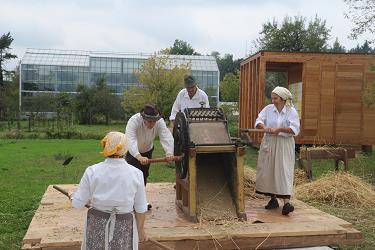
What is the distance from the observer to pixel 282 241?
479 centimetres

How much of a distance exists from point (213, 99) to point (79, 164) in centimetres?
2788

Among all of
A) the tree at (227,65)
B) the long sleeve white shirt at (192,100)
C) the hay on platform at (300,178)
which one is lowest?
the hay on platform at (300,178)

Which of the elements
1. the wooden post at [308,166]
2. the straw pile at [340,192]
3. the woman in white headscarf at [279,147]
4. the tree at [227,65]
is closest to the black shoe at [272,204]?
the woman in white headscarf at [279,147]

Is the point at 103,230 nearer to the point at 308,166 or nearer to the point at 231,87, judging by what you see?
the point at 308,166

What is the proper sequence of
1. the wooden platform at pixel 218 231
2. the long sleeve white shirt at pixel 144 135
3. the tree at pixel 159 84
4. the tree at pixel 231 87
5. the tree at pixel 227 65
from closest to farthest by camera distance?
the wooden platform at pixel 218 231 → the long sleeve white shirt at pixel 144 135 → the tree at pixel 159 84 → the tree at pixel 231 87 → the tree at pixel 227 65

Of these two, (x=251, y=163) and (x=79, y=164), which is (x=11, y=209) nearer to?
(x=79, y=164)

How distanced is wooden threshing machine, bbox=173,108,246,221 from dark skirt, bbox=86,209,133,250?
1.73 metres

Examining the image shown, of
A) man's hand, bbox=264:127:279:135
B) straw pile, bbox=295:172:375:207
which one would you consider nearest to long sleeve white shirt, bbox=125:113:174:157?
man's hand, bbox=264:127:279:135

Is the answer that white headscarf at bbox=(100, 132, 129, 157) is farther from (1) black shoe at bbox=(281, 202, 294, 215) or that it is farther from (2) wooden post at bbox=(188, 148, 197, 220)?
(1) black shoe at bbox=(281, 202, 294, 215)

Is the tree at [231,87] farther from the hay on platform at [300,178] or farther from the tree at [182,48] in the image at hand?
the tree at [182,48]

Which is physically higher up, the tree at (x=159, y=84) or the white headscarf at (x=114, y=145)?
the tree at (x=159, y=84)

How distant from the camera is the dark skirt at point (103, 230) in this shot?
11.3 ft

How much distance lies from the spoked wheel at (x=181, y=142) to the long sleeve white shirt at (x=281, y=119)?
3.03 feet

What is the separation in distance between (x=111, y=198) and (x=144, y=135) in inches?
93.4
